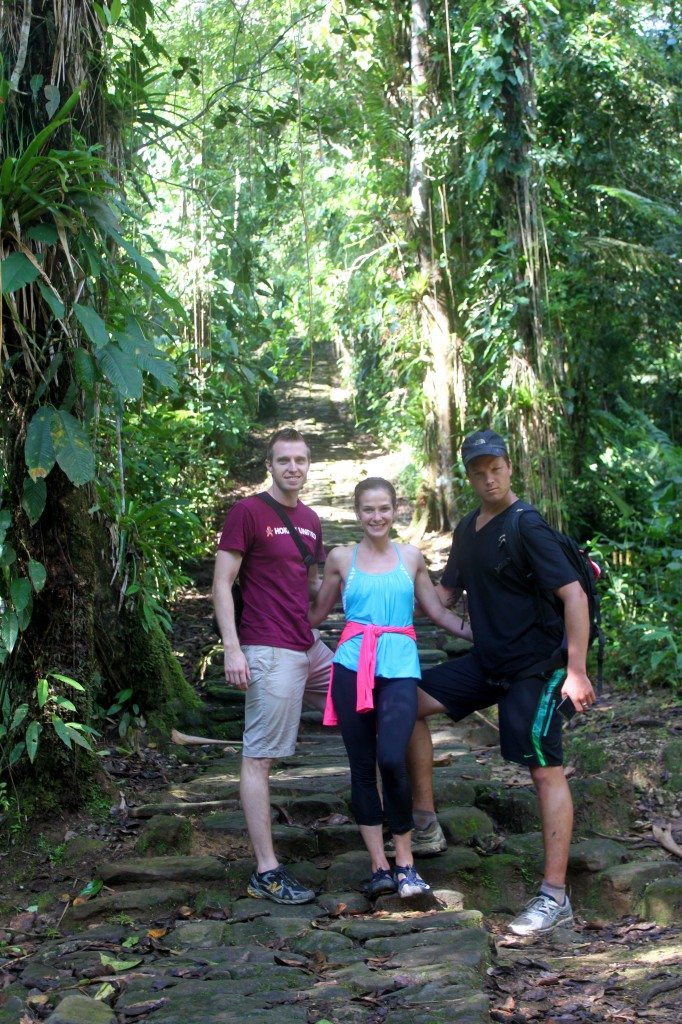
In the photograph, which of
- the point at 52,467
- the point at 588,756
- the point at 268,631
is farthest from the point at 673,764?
the point at 52,467

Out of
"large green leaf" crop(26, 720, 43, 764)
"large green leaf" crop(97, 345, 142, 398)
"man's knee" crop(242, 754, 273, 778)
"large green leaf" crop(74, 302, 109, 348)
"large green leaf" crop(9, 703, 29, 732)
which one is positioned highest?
"large green leaf" crop(74, 302, 109, 348)

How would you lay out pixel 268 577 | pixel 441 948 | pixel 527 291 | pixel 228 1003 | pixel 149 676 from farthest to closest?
pixel 527 291 < pixel 149 676 < pixel 268 577 < pixel 441 948 < pixel 228 1003

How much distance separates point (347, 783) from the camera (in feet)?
18.1

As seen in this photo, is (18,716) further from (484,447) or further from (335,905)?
(484,447)

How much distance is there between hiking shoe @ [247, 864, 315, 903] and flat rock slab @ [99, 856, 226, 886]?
0.65 ft

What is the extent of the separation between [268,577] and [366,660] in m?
0.52

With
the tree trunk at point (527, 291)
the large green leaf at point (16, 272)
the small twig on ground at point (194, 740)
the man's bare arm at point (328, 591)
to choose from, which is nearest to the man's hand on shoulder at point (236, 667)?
the man's bare arm at point (328, 591)

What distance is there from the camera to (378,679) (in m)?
4.13

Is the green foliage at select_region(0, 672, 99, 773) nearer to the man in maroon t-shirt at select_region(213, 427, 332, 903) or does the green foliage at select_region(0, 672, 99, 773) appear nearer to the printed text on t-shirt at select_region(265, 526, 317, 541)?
the man in maroon t-shirt at select_region(213, 427, 332, 903)

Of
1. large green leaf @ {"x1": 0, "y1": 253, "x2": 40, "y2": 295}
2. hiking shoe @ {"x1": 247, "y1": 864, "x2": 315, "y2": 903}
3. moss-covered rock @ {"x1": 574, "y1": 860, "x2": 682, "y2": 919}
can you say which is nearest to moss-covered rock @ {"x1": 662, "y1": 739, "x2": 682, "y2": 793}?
moss-covered rock @ {"x1": 574, "y1": 860, "x2": 682, "y2": 919}

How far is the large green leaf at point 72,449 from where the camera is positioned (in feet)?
14.1

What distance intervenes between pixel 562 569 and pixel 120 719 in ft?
10.4

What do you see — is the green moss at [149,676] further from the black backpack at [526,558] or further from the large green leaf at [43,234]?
the black backpack at [526,558]

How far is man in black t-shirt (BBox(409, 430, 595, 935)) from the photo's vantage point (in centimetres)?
396
